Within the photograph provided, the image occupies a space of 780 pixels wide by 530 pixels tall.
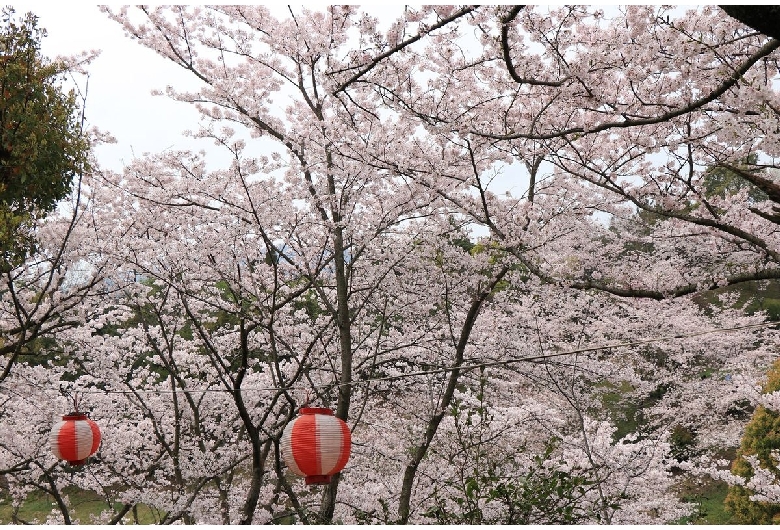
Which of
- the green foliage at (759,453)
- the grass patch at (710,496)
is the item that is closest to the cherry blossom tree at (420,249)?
the green foliage at (759,453)

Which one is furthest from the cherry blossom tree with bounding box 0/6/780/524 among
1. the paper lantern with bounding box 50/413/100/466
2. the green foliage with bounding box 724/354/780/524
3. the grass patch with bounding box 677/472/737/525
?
the grass patch with bounding box 677/472/737/525

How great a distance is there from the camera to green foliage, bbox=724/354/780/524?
27.5 feet

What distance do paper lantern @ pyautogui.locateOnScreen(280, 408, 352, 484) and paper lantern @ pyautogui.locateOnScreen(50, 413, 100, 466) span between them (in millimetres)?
A: 2097

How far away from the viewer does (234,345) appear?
24.6ft

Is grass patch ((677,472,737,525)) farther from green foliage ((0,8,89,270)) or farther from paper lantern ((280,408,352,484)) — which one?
green foliage ((0,8,89,270))

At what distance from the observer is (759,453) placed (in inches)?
335

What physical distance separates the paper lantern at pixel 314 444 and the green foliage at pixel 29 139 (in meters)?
2.44

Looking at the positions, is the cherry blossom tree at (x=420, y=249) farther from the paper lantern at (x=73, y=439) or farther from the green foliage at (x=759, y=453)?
the green foliage at (x=759, y=453)

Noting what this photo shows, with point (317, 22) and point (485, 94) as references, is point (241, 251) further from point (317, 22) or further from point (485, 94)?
point (485, 94)

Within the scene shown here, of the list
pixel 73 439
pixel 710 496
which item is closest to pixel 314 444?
pixel 73 439

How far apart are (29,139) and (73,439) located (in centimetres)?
236

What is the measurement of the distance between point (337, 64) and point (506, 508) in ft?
12.4

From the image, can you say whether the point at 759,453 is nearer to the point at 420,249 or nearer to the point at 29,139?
the point at 420,249

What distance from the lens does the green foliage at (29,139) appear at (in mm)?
4184
